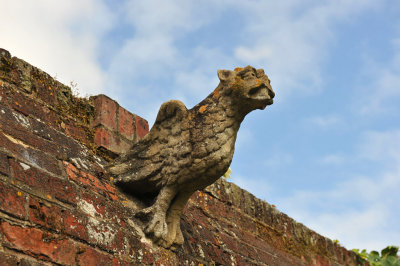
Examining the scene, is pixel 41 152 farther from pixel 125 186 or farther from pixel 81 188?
pixel 125 186

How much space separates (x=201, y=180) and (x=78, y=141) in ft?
3.17

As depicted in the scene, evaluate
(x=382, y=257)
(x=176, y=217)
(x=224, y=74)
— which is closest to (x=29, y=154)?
(x=176, y=217)

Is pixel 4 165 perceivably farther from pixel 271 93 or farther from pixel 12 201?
pixel 271 93

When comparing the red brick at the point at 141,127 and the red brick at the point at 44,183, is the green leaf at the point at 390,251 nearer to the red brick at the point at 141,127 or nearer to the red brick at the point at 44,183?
the red brick at the point at 141,127

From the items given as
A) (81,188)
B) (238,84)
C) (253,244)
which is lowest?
(81,188)

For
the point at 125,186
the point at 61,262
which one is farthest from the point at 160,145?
the point at 61,262

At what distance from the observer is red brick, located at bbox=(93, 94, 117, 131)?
5.12 meters

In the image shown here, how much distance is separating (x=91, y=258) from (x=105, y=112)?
62.6 inches

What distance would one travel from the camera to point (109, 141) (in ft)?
16.8

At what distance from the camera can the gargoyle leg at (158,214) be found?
4465 millimetres

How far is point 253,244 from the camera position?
6230mm

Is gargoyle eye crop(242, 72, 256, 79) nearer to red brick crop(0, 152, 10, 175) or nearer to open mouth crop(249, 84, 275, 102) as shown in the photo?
open mouth crop(249, 84, 275, 102)

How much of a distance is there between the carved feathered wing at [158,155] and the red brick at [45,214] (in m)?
0.99

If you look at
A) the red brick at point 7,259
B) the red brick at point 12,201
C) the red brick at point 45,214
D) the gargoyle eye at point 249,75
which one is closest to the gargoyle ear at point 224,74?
the gargoyle eye at point 249,75
